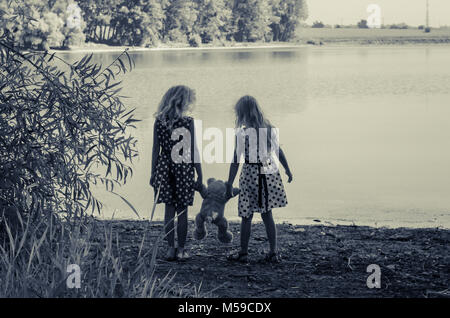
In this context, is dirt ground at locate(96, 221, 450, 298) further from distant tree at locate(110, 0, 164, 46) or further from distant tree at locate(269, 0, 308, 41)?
distant tree at locate(269, 0, 308, 41)

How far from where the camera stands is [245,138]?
16.0 feet

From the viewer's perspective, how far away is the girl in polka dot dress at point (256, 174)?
4.88m

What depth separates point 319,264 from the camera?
4941 millimetres

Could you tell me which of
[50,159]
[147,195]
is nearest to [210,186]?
[50,159]

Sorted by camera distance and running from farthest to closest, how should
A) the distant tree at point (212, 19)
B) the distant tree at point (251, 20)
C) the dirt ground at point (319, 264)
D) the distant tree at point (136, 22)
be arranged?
the distant tree at point (212, 19), the distant tree at point (251, 20), the distant tree at point (136, 22), the dirt ground at point (319, 264)

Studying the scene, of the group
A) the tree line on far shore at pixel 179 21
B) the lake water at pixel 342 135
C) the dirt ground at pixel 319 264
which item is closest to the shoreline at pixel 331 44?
the tree line on far shore at pixel 179 21

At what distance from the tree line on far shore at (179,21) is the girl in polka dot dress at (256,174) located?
4607cm

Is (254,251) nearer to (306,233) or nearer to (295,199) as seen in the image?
(306,233)

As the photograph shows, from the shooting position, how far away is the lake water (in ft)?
30.1

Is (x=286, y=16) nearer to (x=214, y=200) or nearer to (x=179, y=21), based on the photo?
(x=179, y=21)

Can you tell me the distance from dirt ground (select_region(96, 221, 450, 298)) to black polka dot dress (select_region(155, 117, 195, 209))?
35 centimetres

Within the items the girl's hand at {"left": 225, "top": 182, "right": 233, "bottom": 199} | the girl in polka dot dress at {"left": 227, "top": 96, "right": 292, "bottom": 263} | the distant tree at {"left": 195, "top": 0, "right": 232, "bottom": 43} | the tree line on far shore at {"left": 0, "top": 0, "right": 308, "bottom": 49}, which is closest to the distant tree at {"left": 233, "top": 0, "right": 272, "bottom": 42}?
the tree line on far shore at {"left": 0, "top": 0, "right": 308, "bottom": 49}

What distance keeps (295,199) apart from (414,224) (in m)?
2.35

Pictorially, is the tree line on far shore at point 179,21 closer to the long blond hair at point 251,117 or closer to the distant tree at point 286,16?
the distant tree at point 286,16
